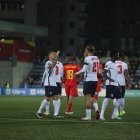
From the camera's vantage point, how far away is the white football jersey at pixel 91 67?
19188 mm

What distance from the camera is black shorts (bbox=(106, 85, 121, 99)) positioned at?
19938 millimetres

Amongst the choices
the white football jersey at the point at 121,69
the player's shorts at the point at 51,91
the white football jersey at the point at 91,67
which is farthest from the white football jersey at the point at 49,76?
the white football jersey at the point at 121,69

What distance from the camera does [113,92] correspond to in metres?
20.0

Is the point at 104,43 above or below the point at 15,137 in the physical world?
above

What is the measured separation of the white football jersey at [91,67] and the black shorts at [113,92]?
95 centimetres

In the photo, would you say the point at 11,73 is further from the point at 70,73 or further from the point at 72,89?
the point at 72,89

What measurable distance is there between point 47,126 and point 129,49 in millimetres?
92338

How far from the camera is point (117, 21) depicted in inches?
4409

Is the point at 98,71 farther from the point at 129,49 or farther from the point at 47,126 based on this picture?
the point at 129,49

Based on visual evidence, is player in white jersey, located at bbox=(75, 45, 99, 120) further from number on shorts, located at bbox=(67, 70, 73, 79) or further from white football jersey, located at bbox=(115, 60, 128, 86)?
number on shorts, located at bbox=(67, 70, 73, 79)

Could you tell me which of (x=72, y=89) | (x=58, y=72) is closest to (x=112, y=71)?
(x=58, y=72)

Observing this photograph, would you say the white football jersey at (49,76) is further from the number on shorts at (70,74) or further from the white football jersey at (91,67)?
the number on shorts at (70,74)

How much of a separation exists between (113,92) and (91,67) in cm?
137

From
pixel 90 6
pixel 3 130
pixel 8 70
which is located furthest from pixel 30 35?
pixel 3 130
